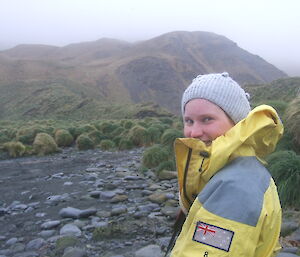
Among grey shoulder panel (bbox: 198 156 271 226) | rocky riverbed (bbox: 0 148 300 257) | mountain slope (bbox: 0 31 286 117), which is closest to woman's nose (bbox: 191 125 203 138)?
grey shoulder panel (bbox: 198 156 271 226)

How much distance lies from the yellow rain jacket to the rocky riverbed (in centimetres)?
236

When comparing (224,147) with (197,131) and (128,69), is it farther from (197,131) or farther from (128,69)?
(128,69)

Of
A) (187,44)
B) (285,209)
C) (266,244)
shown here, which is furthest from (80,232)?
(187,44)

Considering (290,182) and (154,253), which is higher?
(290,182)

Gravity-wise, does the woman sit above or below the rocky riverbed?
above

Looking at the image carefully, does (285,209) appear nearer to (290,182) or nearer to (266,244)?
(290,182)

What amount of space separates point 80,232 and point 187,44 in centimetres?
11304

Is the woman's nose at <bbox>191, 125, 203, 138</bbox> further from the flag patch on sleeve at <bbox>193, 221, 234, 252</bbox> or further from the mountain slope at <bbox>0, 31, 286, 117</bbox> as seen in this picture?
the mountain slope at <bbox>0, 31, 286, 117</bbox>

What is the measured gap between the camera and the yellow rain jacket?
1.50 metres

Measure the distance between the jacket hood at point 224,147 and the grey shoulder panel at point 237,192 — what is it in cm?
7

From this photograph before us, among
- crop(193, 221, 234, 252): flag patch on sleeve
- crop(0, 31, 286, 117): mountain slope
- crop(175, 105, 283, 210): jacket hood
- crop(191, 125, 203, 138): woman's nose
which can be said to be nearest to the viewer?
crop(193, 221, 234, 252): flag patch on sleeve

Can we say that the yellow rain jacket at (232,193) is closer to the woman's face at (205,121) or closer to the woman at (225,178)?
the woman at (225,178)

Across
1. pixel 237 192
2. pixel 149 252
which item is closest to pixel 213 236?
pixel 237 192

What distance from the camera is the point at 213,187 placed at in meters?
1.61
